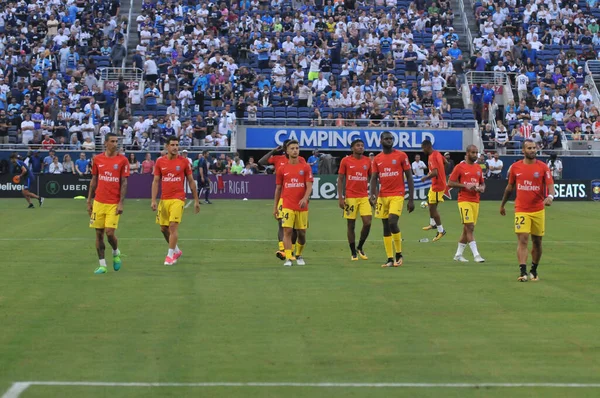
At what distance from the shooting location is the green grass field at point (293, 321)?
9516mm

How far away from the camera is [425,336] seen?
37.7 feet

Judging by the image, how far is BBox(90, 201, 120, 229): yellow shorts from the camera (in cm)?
1738

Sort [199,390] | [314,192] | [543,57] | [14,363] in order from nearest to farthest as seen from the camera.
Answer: [199,390], [14,363], [314,192], [543,57]

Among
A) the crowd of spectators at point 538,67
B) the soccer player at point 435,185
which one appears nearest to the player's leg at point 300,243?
the soccer player at point 435,185

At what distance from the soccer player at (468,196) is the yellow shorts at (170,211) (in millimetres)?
5272

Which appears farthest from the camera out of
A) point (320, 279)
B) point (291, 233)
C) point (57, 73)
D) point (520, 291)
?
point (57, 73)

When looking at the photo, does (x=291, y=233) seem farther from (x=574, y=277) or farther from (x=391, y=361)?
(x=391, y=361)

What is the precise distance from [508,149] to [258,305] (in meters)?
35.3

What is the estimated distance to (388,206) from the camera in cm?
1897

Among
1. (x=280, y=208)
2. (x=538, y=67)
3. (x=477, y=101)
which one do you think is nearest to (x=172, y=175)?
(x=280, y=208)

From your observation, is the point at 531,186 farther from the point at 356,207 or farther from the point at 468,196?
the point at 356,207

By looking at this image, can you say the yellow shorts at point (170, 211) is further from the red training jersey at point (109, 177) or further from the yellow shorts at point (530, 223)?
the yellow shorts at point (530, 223)

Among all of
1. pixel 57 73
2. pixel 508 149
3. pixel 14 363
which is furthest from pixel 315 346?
pixel 57 73

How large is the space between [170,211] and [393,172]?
3.95 meters
